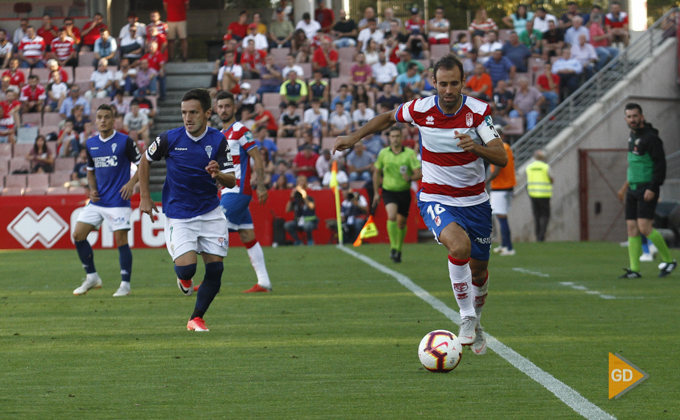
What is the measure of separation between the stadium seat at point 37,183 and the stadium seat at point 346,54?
930 cm

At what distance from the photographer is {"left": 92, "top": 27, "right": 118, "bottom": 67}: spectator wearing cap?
26.4 meters

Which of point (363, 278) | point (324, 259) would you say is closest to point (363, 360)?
point (363, 278)

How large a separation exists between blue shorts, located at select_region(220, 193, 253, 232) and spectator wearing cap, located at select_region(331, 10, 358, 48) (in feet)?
56.1

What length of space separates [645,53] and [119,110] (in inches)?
618

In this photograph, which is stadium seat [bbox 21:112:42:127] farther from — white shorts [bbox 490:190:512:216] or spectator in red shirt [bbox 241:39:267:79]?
white shorts [bbox 490:190:512:216]

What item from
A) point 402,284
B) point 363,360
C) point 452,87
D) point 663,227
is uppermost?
point 452,87

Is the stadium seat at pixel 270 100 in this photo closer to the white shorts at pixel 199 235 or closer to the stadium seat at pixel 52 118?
the stadium seat at pixel 52 118

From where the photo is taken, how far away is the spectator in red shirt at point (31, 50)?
87.2 feet

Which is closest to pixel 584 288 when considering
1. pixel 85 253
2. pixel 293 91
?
pixel 85 253

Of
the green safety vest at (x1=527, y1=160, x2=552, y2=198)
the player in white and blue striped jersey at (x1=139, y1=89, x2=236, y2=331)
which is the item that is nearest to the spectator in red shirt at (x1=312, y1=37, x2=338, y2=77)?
the green safety vest at (x1=527, y1=160, x2=552, y2=198)

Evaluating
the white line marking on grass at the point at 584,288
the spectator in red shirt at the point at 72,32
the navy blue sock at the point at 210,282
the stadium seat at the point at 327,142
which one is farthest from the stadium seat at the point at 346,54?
the navy blue sock at the point at 210,282

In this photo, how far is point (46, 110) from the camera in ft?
82.2

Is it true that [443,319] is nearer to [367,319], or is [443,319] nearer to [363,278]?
[367,319]

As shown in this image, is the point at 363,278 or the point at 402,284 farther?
the point at 363,278
